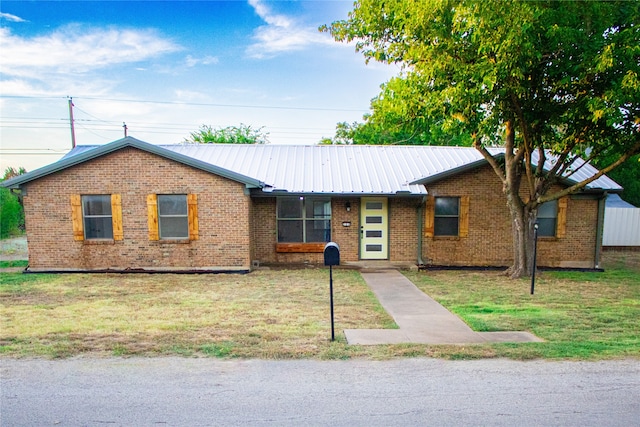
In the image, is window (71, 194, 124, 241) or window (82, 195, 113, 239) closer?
window (71, 194, 124, 241)

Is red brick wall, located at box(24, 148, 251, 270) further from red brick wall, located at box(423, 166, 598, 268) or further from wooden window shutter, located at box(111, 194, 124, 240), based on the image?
red brick wall, located at box(423, 166, 598, 268)

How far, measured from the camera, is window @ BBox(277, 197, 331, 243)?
40.6 ft

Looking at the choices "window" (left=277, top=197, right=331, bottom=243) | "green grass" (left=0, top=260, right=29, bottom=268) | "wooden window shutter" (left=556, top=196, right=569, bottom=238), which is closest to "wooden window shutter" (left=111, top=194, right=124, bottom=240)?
"green grass" (left=0, top=260, right=29, bottom=268)

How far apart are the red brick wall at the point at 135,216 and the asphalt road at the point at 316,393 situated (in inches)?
256

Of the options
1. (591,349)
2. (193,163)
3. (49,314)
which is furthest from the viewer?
(193,163)

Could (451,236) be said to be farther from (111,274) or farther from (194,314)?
(111,274)

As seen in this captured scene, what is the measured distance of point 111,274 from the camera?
10.8 m

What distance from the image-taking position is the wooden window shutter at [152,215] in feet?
35.8

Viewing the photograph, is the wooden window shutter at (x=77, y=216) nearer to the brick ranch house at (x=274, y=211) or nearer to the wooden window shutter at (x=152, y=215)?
the brick ranch house at (x=274, y=211)

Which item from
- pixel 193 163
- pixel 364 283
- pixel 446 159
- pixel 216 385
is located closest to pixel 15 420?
pixel 216 385

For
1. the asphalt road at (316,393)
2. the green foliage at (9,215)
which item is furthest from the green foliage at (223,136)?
the asphalt road at (316,393)

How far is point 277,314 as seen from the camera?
6742 mm

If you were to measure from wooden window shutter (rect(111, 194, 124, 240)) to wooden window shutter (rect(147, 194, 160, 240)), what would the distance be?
855mm

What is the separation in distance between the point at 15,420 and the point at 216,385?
1800 mm
